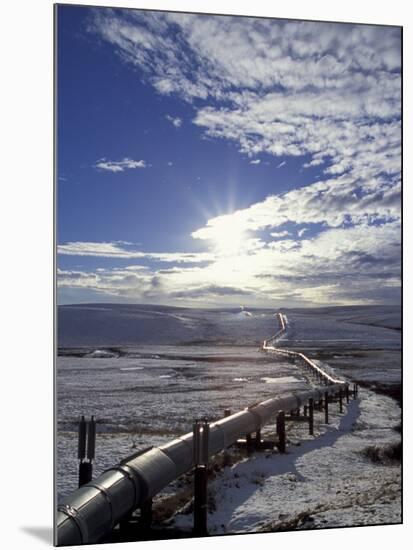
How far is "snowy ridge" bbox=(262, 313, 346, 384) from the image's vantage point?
735 cm

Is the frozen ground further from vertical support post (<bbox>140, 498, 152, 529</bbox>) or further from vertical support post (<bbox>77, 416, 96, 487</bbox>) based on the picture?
vertical support post (<bbox>140, 498, 152, 529</bbox>)

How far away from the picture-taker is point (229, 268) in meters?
7.32

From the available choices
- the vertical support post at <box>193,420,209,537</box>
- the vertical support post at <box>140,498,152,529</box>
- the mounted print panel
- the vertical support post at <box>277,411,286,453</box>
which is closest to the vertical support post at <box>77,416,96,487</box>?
the mounted print panel

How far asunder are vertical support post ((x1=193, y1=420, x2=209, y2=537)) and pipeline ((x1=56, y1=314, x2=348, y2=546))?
7cm

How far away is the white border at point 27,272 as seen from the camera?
22.7ft

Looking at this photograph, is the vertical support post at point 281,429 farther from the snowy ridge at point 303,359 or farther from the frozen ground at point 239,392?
the snowy ridge at point 303,359

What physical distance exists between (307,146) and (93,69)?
6.44 ft

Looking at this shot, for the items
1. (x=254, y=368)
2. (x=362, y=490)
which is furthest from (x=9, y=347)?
(x=362, y=490)

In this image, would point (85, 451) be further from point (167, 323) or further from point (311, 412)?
point (311, 412)

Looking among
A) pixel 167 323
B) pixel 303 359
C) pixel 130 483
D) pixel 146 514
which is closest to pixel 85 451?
pixel 130 483

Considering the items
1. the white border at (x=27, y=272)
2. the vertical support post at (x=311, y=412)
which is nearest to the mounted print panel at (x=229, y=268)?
the vertical support post at (x=311, y=412)

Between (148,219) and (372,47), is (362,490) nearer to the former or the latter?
(148,219)

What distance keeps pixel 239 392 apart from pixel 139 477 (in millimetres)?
1221

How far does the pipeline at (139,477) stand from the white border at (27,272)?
543 mm
